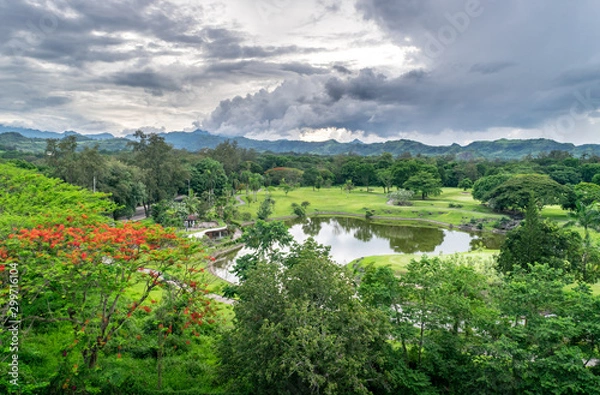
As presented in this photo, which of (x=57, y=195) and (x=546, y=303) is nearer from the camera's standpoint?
(x=546, y=303)

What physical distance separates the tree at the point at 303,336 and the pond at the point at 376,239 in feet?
61.6

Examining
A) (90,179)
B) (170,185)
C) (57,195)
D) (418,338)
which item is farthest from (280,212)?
(418,338)

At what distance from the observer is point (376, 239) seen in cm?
4078

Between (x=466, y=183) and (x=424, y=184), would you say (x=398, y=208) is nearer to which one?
(x=424, y=184)

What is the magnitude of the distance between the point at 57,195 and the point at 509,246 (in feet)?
78.4

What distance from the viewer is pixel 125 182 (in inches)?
1587

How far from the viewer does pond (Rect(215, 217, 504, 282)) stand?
34781 mm

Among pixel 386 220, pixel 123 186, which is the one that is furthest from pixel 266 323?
pixel 386 220

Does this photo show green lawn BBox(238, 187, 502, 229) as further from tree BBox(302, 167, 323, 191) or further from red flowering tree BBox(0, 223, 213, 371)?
red flowering tree BBox(0, 223, 213, 371)

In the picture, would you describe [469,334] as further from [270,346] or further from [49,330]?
[49,330]

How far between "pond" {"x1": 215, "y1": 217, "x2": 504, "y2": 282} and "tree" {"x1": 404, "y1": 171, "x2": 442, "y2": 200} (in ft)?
54.7

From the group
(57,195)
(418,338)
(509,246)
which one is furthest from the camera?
(509,246)

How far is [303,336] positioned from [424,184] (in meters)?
58.0

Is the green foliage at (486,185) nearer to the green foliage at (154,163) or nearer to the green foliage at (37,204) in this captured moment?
the green foliage at (154,163)
